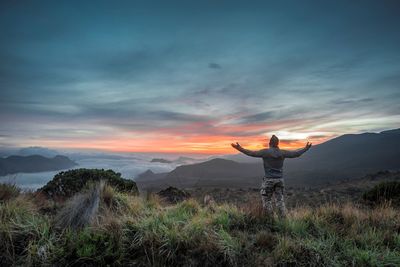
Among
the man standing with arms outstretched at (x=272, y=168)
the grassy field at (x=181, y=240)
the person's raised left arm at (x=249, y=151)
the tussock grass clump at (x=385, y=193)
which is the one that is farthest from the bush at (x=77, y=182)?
the tussock grass clump at (x=385, y=193)

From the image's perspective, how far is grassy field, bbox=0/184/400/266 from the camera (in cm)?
574

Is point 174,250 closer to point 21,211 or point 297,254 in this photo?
point 297,254

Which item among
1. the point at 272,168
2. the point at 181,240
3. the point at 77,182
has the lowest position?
the point at 181,240

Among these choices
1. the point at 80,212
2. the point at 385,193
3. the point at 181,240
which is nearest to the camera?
the point at 181,240

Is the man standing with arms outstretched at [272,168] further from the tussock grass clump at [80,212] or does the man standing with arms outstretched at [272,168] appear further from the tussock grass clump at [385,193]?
the tussock grass clump at [385,193]

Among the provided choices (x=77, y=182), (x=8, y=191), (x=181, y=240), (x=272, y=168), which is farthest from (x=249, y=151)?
(x=77, y=182)

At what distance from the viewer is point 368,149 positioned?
195625mm

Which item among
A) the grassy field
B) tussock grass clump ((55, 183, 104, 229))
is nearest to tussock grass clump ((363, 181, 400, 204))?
the grassy field

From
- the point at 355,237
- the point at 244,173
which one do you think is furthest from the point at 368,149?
the point at 355,237

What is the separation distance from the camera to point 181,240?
6.12m

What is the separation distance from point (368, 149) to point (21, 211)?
719 feet

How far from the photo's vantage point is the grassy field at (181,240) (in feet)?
18.8

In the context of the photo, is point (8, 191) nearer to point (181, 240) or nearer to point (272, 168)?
point (181, 240)

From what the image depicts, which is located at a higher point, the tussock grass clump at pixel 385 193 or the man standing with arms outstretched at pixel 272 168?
the man standing with arms outstretched at pixel 272 168
